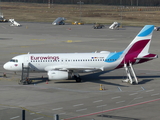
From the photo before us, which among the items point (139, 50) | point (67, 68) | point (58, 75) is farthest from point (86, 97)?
point (139, 50)

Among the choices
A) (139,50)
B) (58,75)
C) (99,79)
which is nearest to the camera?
(58,75)

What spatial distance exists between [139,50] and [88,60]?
26.0ft

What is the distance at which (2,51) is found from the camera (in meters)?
88.9

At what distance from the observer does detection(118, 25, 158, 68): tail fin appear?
178 feet

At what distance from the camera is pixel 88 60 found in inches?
2142

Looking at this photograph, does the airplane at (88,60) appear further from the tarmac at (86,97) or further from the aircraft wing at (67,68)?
the tarmac at (86,97)

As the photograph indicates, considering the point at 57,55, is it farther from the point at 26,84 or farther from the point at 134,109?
the point at 134,109

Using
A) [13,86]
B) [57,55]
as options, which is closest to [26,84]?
[13,86]

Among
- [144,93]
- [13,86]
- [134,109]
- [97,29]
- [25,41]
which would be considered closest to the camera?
[134,109]

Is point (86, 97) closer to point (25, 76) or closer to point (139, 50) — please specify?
point (25, 76)

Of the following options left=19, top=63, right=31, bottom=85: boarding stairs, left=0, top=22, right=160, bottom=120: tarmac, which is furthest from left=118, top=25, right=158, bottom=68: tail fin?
left=19, top=63, right=31, bottom=85: boarding stairs

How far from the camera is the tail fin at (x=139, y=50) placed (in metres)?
54.3

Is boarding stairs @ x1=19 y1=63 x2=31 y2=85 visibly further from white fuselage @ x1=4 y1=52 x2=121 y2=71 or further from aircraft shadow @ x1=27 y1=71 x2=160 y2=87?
aircraft shadow @ x1=27 y1=71 x2=160 y2=87

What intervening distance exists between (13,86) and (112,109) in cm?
1867
